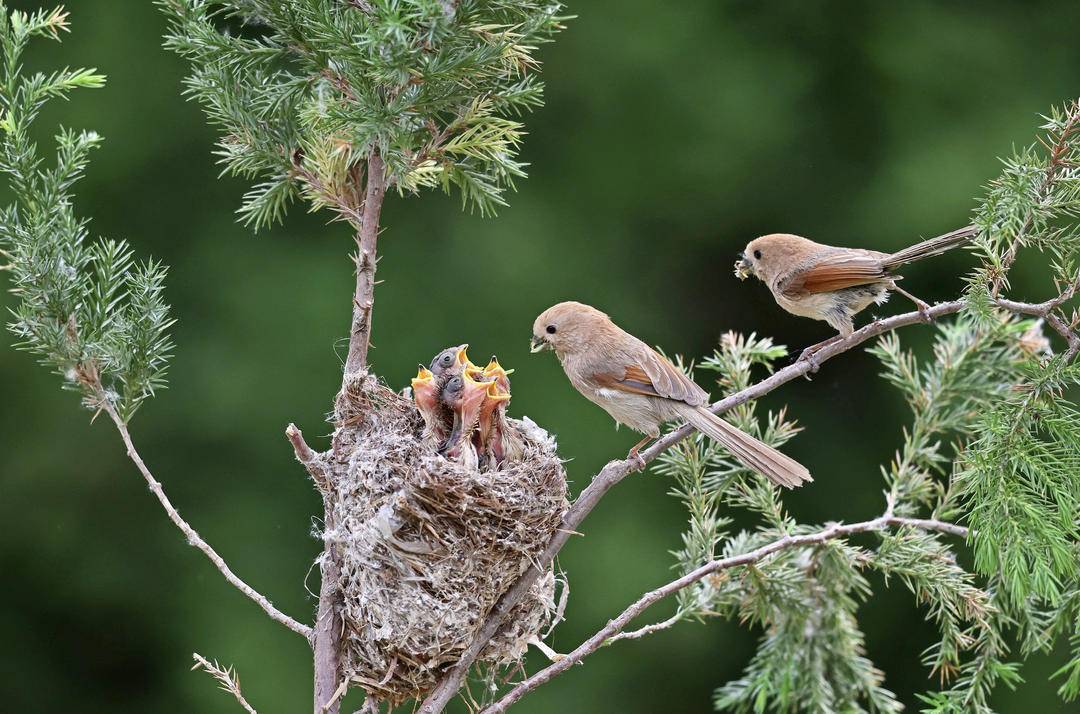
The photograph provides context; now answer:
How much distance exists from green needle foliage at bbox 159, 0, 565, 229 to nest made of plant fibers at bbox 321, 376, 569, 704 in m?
0.49

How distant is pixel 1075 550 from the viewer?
87.0 inches

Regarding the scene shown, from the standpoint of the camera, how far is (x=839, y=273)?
2998 mm

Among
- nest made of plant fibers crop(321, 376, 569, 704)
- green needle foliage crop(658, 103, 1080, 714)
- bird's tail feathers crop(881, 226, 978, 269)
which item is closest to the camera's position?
green needle foliage crop(658, 103, 1080, 714)

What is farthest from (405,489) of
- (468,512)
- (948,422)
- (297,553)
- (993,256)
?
(297,553)

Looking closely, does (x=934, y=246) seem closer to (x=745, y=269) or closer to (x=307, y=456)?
(x=745, y=269)

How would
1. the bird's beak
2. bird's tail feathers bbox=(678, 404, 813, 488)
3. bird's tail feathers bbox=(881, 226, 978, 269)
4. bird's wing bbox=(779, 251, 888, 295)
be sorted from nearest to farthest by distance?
bird's tail feathers bbox=(881, 226, 978, 269) → bird's tail feathers bbox=(678, 404, 813, 488) → bird's wing bbox=(779, 251, 888, 295) → the bird's beak

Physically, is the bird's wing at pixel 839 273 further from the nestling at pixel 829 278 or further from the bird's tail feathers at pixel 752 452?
the bird's tail feathers at pixel 752 452

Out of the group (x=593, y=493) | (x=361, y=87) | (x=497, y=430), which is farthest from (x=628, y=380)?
(x=361, y=87)

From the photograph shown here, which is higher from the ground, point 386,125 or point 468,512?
point 386,125

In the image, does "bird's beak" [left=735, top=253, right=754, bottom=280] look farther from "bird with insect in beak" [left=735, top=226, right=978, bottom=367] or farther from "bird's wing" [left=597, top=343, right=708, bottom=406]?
"bird's wing" [left=597, top=343, right=708, bottom=406]

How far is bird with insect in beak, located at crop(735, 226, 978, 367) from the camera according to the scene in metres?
2.97

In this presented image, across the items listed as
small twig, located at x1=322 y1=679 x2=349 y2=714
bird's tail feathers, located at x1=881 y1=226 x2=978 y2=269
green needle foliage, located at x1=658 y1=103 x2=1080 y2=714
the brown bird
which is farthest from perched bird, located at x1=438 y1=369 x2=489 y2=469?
bird's tail feathers, located at x1=881 y1=226 x2=978 y2=269

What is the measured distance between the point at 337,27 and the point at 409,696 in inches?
55.4

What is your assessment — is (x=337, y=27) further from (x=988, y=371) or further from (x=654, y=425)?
(x=988, y=371)
